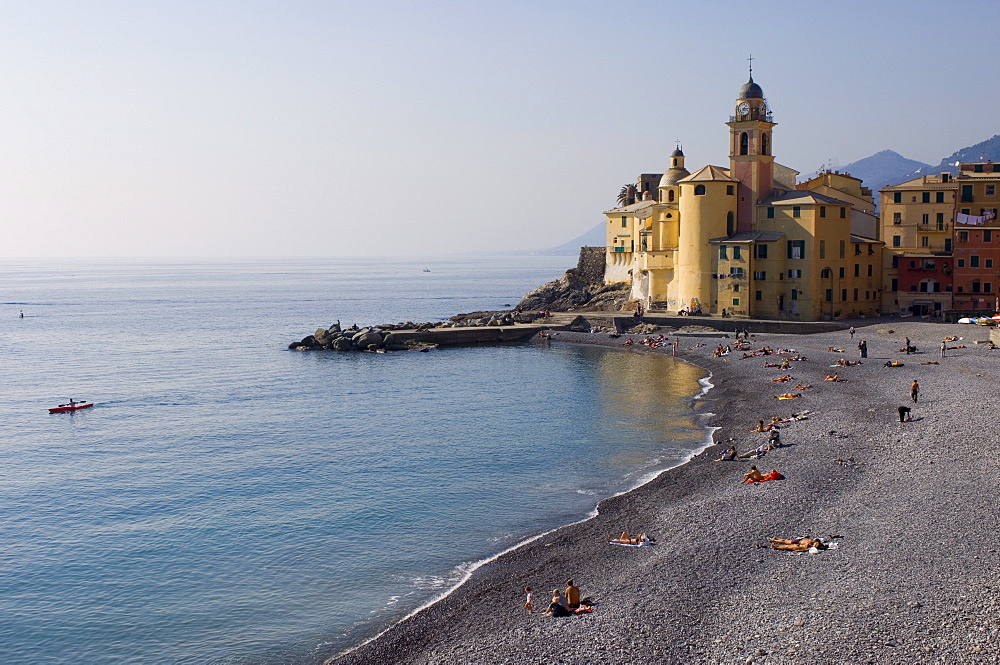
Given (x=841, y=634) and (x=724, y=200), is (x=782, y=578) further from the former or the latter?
(x=724, y=200)

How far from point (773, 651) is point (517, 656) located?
531 cm

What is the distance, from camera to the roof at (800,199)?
6871 centimetres

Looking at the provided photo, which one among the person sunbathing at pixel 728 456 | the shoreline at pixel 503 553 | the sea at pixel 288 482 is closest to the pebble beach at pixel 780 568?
the shoreline at pixel 503 553

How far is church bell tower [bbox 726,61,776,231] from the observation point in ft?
234

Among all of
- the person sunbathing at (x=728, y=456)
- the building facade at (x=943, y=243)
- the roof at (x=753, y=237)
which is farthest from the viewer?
the roof at (x=753, y=237)

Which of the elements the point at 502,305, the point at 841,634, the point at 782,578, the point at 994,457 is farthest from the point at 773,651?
the point at 502,305

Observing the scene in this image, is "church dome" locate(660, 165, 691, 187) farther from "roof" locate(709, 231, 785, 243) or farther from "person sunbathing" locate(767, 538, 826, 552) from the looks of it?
"person sunbathing" locate(767, 538, 826, 552)

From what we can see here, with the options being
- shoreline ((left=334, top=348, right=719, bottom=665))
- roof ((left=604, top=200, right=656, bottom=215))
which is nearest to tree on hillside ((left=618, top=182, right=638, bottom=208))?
roof ((left=604, top=200, right=656, bottom=215))

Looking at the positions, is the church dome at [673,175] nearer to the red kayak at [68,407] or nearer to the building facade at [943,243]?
the building facade at [943,243]

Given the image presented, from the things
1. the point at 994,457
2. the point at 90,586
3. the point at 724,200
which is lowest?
the point at 90,586

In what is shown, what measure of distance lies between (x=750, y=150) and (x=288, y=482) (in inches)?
1965

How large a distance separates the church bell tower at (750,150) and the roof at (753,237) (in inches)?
40.8

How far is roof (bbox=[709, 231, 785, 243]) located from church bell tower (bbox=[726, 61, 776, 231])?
104cm

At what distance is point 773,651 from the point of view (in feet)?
61.4
